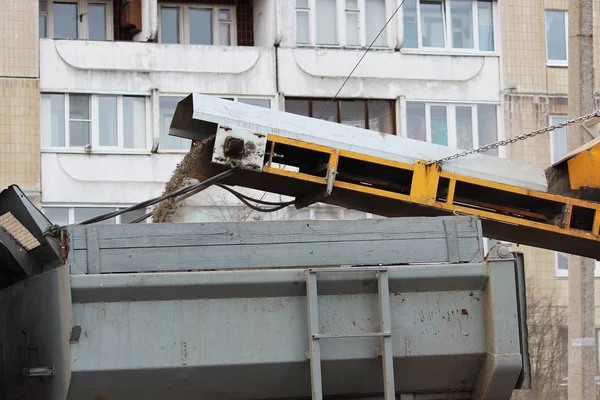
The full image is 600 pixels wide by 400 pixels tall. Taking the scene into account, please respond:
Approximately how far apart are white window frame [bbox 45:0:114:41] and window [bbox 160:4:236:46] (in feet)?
3.21

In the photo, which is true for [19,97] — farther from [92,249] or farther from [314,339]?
[314,339]

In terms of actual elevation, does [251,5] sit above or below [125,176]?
above

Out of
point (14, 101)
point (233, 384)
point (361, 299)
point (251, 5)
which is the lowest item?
point (233, 384)

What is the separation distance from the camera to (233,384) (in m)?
5.32

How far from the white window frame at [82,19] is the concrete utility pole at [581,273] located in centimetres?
1124

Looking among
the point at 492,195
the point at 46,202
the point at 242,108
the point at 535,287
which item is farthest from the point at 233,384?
the point at 535,287

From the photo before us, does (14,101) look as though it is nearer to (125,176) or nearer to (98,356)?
(125,176)

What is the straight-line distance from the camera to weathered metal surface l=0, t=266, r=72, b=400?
5.21m

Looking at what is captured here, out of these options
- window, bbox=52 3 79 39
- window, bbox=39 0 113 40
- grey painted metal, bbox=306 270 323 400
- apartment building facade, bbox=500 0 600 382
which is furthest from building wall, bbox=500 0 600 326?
grey painted metal, bbox=306 270 323 400

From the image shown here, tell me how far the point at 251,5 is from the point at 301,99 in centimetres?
251

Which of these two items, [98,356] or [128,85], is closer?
[98,356]

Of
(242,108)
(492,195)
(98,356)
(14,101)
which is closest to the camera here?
(98,356)

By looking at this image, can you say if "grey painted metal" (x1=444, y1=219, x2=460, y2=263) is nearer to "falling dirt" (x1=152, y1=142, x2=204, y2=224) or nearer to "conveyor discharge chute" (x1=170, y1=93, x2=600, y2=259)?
"conveyor discharge chute" (x1=170, y1=93, x2=600, y2=259)

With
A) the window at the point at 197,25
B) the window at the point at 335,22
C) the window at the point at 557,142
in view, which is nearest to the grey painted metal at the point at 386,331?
the window at the point at 335,22
